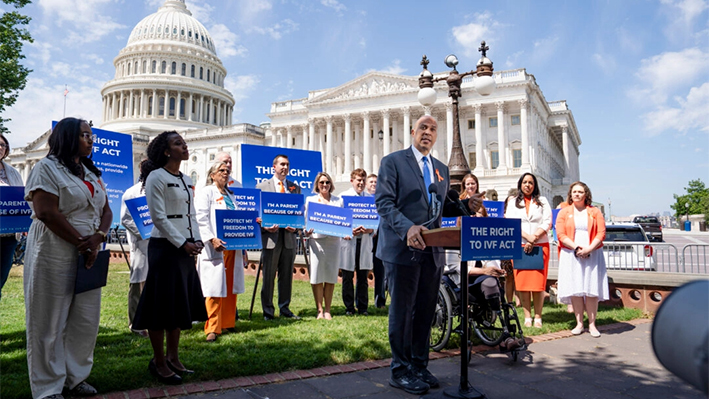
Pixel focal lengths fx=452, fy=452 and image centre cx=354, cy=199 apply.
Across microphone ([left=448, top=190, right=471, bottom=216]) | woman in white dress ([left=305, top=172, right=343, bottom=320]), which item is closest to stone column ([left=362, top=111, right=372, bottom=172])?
woman in white dress ([left=305, top=172, right=343, bottom=320])

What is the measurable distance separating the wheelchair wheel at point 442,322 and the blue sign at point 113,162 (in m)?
7.20

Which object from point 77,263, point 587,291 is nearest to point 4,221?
point 77,263

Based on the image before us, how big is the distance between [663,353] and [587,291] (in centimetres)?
653

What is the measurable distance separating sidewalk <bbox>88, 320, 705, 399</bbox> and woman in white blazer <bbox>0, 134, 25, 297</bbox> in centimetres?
313

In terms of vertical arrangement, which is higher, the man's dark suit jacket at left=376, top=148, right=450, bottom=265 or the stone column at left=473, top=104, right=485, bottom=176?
the stone column at left=473, top=104, right=485, bottom=176

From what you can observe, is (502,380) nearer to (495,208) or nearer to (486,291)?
(486,291)

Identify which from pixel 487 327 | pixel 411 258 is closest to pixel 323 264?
pixel 487 327

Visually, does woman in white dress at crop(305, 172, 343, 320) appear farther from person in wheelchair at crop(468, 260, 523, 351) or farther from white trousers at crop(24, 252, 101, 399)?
white trousers at crop(24, 252, 101, 399)

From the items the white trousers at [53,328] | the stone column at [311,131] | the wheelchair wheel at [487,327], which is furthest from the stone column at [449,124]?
the white trousers at [53,328]

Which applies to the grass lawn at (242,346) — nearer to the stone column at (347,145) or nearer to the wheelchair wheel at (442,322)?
the wheelchair wheel at (442,322)

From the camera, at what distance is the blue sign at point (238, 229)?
6.27 metres

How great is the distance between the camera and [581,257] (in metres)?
6.86

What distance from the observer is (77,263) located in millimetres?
3936

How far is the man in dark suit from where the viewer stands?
7445 millimetres
